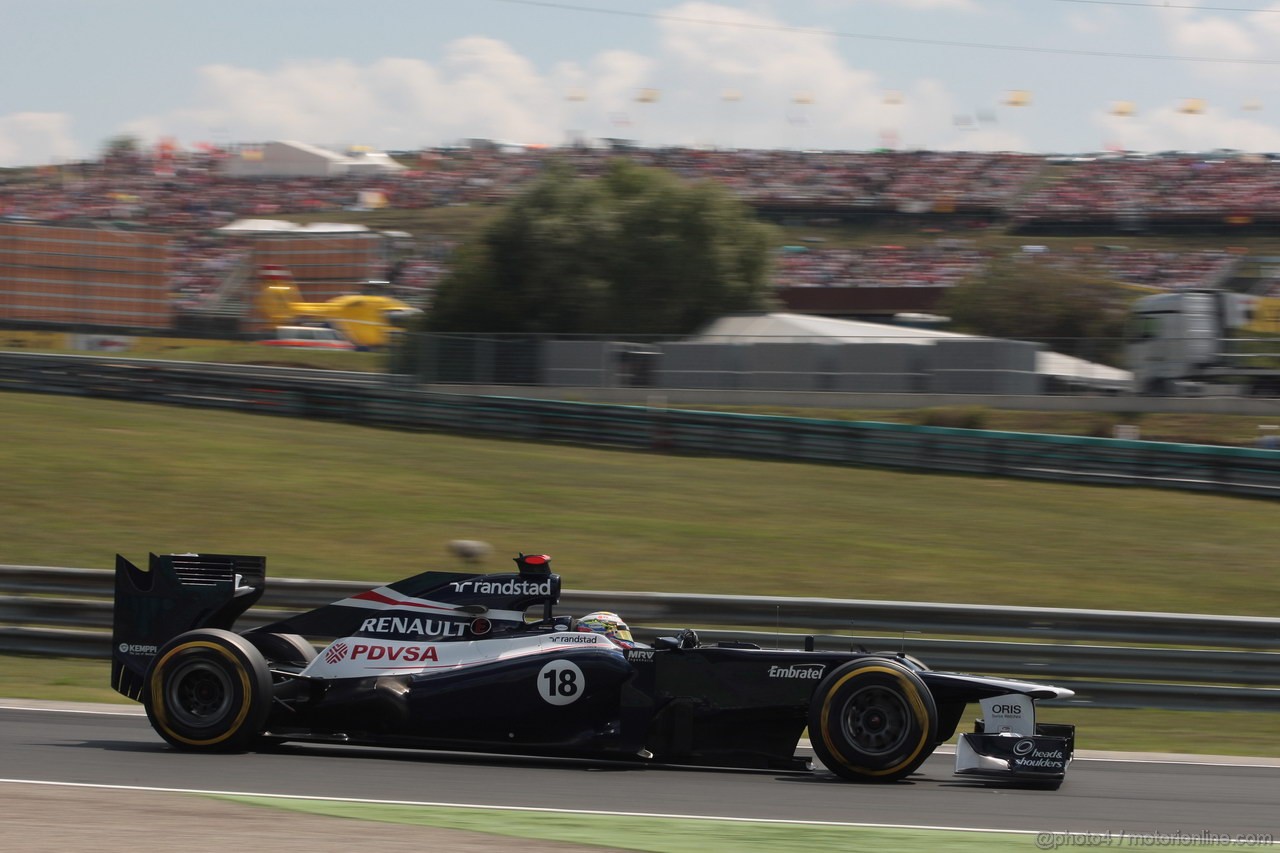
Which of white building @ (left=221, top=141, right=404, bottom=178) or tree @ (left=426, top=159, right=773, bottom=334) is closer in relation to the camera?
tree @ (left=426, top=159, right=773, bottom=334)

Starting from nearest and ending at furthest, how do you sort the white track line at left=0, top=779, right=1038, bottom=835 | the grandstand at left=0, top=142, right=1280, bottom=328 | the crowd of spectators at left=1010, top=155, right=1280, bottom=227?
1. the white track line at left=0, top=779, right=1038, bottom=835
2. the grandstand at left=0, top=142, right=1280, bottom=328
3. the crowd of spectators at left=1010, top=155, right=1280, bottom=227

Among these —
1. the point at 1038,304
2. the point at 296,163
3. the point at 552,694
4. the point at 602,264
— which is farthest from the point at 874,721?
the point at 296,163

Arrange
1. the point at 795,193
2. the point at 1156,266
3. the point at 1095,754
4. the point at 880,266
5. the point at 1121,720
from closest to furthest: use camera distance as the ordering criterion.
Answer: the point at 1095,754 < the point at 1121,720 < the point at 1156,266 < the point at 880,266 < the point at 795,193

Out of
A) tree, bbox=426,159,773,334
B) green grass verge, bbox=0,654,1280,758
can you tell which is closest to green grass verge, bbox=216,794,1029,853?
green grass verge, bbox=0,654,1280,758

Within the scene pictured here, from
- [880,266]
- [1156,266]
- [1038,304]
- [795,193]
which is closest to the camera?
[1038,304]

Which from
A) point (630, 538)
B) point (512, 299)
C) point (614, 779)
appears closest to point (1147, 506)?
point (630, 538)

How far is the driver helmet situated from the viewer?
23.3 ft

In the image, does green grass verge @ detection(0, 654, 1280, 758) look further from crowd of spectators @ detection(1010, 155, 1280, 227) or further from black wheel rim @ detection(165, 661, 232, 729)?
crowd of spectators @ detection(1010, 155, 1280, 227)

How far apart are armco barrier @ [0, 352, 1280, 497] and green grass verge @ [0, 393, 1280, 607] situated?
46 cm

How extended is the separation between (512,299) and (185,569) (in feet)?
98.5

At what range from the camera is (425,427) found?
79.5 feet

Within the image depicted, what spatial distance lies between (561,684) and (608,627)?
482 mm

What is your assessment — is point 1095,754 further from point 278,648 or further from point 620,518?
point 620,518

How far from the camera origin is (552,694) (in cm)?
684
